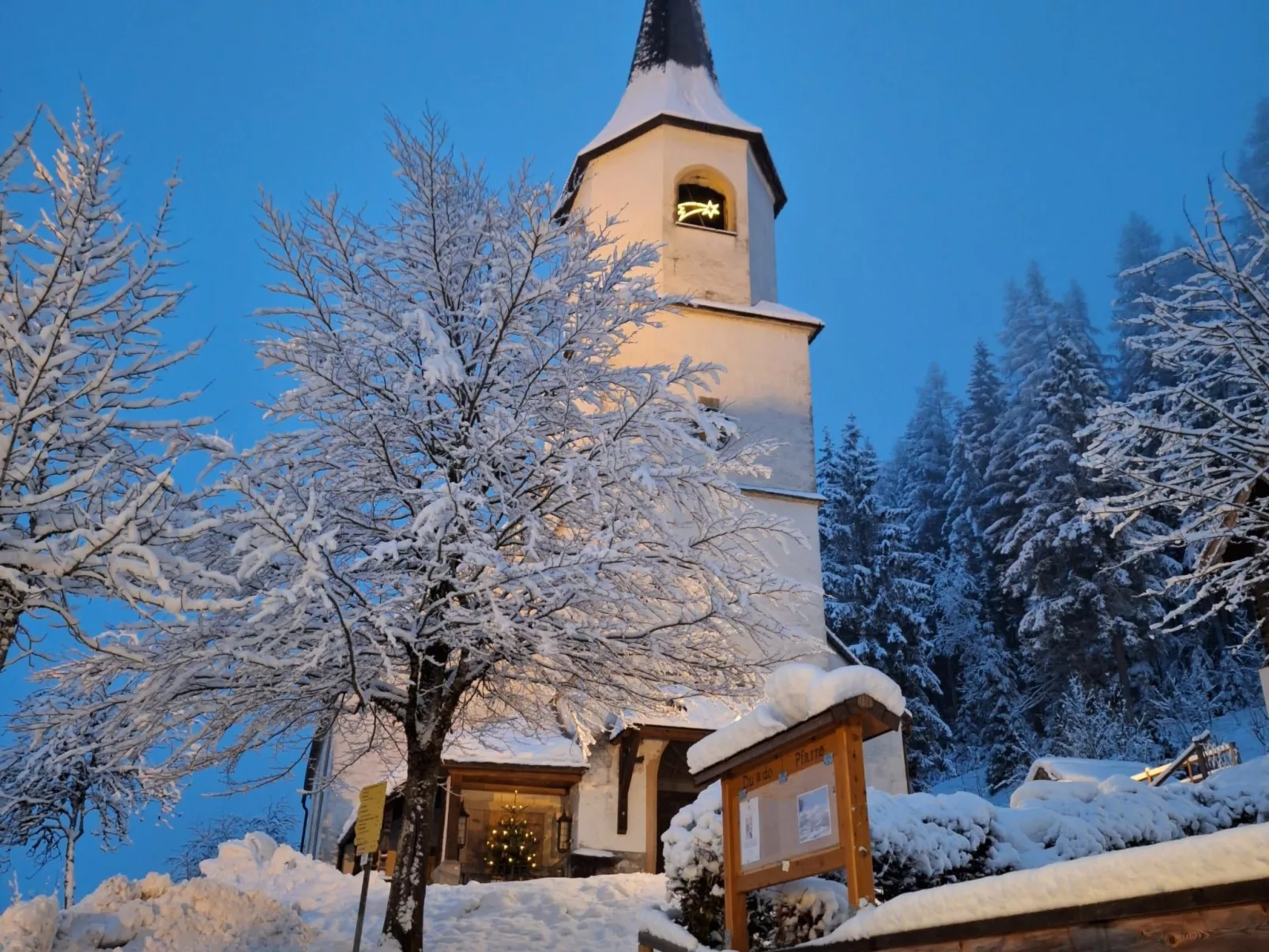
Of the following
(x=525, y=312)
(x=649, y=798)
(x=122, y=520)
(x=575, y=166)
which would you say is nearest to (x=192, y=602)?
(x=122, y=520)

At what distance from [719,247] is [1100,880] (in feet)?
65.3

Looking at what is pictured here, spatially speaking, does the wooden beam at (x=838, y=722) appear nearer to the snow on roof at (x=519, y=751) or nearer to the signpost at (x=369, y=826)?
the signpost at (x=369, y=826)

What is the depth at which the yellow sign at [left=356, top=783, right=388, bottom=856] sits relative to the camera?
916 centimetres

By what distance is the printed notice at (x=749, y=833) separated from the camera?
802cm

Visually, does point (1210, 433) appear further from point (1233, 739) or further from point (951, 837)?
point (1233, 739)

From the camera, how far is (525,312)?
1105cm

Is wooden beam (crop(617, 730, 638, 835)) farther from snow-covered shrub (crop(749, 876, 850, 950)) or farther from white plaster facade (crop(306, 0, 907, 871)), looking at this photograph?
snow-covered shrub (crop(749, 876, 850, 950))

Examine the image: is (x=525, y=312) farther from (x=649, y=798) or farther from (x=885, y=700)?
(x=649, y=798)

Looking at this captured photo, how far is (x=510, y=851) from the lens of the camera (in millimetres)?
18016

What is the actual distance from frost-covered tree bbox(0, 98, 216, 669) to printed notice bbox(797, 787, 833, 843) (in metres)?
4.04

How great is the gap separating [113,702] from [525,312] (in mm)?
5101

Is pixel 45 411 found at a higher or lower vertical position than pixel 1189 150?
lower

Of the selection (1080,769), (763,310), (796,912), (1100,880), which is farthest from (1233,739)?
(1100,880)

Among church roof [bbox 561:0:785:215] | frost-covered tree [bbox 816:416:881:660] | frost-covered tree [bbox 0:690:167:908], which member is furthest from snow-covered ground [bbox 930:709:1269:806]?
frost-covered tree [bbox 0:690:167:908]
